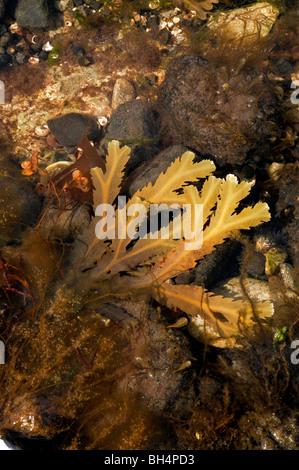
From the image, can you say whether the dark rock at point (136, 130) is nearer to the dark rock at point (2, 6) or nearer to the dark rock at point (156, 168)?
the dark rock at point (156, 168)

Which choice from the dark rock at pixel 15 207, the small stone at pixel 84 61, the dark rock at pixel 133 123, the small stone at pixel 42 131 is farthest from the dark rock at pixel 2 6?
the dark rock at pixel 15 207

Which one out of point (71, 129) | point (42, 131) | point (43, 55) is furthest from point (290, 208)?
point (43, 55)

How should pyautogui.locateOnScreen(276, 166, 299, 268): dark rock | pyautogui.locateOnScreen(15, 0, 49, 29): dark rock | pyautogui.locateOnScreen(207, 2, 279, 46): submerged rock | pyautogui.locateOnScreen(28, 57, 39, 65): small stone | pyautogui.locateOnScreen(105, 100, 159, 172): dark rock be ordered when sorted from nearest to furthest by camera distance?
pyautogui.locateOnScreen(276, 166, 299, 268): dark rock < pyautogui.locateOnScreen(105, 100, 159, 172): dark rock < pyautogui.locateOnScreen(207, 2, 279, 46): submerged rock < pyautogui.locateOnScreen(15, 0, 49, 29): dark rock < pyautogui.locateOnScreen(28, 57, 39, 65): small stone

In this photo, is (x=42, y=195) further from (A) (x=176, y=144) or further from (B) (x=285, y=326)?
(B) (x=285, y=326)

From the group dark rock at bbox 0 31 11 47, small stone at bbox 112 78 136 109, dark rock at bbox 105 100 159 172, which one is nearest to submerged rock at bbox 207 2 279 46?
small stone at bbox 112 78 136 109

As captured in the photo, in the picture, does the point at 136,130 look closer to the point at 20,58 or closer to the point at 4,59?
the point at 20,58

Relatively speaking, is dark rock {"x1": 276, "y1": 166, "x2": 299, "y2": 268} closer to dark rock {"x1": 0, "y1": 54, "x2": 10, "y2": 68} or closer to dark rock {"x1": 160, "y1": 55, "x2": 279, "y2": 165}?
dark rock {"x1": 160, "y1": 55, "x2": 279, "y2": 165}
